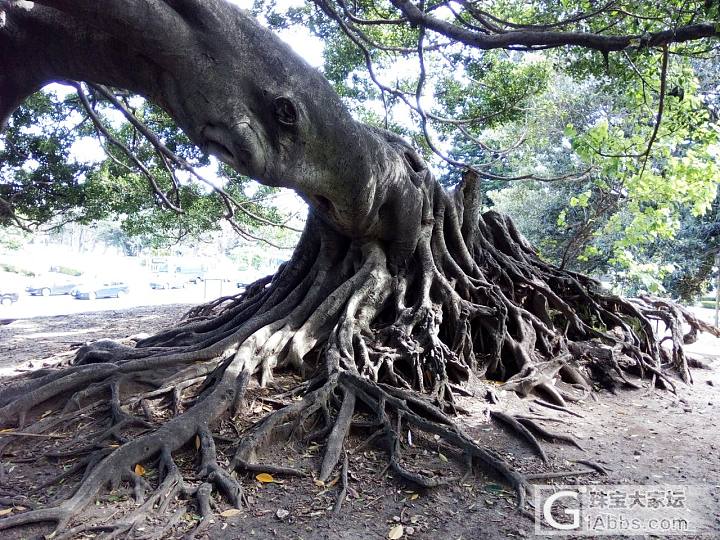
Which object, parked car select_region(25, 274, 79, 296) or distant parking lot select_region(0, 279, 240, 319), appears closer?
distant parking lot select_region(0, 279, 240, 319)

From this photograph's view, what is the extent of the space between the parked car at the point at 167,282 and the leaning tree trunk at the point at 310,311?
2105 cm

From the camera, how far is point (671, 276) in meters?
14.0

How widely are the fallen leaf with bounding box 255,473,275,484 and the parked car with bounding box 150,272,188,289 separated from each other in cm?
2410

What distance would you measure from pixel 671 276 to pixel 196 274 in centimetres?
2417

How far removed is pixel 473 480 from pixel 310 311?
2549 mm

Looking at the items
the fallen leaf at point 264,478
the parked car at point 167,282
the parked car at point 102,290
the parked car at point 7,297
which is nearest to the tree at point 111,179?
the fallen leaf at point 264,478

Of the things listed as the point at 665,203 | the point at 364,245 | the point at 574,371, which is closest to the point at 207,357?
the point at 364,245

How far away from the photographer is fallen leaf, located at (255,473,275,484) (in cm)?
292

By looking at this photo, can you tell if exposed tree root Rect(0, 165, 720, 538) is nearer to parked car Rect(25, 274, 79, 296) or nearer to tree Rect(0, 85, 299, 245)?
tree Rect(0, 85, 299, 245)

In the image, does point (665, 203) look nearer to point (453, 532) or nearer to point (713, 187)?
point (713, 187)

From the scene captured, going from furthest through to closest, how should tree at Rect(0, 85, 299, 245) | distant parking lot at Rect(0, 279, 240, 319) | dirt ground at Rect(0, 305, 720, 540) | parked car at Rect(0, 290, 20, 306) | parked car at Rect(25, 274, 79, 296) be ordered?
parked car at Rect(25, 274, 79, 296) < parked car at Rect(0, 290, 20, 306) < distant parking lot at Rect(0, 279, 240, 319) < tree at Rect(0, 85, 299, 245) < dirt ground at Rect(0, 305, 720, 540)

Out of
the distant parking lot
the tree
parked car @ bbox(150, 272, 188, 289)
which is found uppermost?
the tree

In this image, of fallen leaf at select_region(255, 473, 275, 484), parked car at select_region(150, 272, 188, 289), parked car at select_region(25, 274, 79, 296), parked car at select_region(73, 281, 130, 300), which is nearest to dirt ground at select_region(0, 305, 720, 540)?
fallen leaf at select_region(255, 473, 275, 484)

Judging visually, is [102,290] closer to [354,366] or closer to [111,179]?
[111,179]
